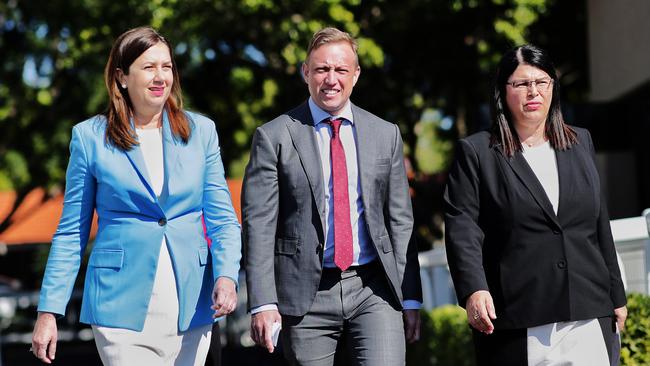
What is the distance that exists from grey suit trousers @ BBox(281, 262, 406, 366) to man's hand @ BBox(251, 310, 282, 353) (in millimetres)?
127

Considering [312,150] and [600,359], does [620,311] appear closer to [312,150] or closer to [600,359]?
[600,359]

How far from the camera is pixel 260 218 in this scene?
452 centimetres

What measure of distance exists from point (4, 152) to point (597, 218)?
17.3 m

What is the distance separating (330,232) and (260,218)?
1.05 feet

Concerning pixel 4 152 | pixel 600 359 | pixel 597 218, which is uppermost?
pixel 4 152

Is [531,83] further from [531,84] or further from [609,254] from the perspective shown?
[609,254]

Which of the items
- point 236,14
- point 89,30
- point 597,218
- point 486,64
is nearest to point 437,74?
point 486,64

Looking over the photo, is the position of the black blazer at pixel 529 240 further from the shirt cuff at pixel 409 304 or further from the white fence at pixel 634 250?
the white fence at pixel 634 250

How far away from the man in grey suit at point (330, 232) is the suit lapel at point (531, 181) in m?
0.53

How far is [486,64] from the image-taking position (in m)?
16.6

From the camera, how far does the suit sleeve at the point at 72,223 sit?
4.14 meters

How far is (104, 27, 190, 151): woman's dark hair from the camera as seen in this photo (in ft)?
13.8

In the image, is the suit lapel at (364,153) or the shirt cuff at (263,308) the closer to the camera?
the shirt cuff at (263,308)

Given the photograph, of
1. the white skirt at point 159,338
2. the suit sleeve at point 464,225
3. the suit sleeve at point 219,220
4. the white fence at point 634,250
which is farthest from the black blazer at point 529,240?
the white fence at point 634,250
